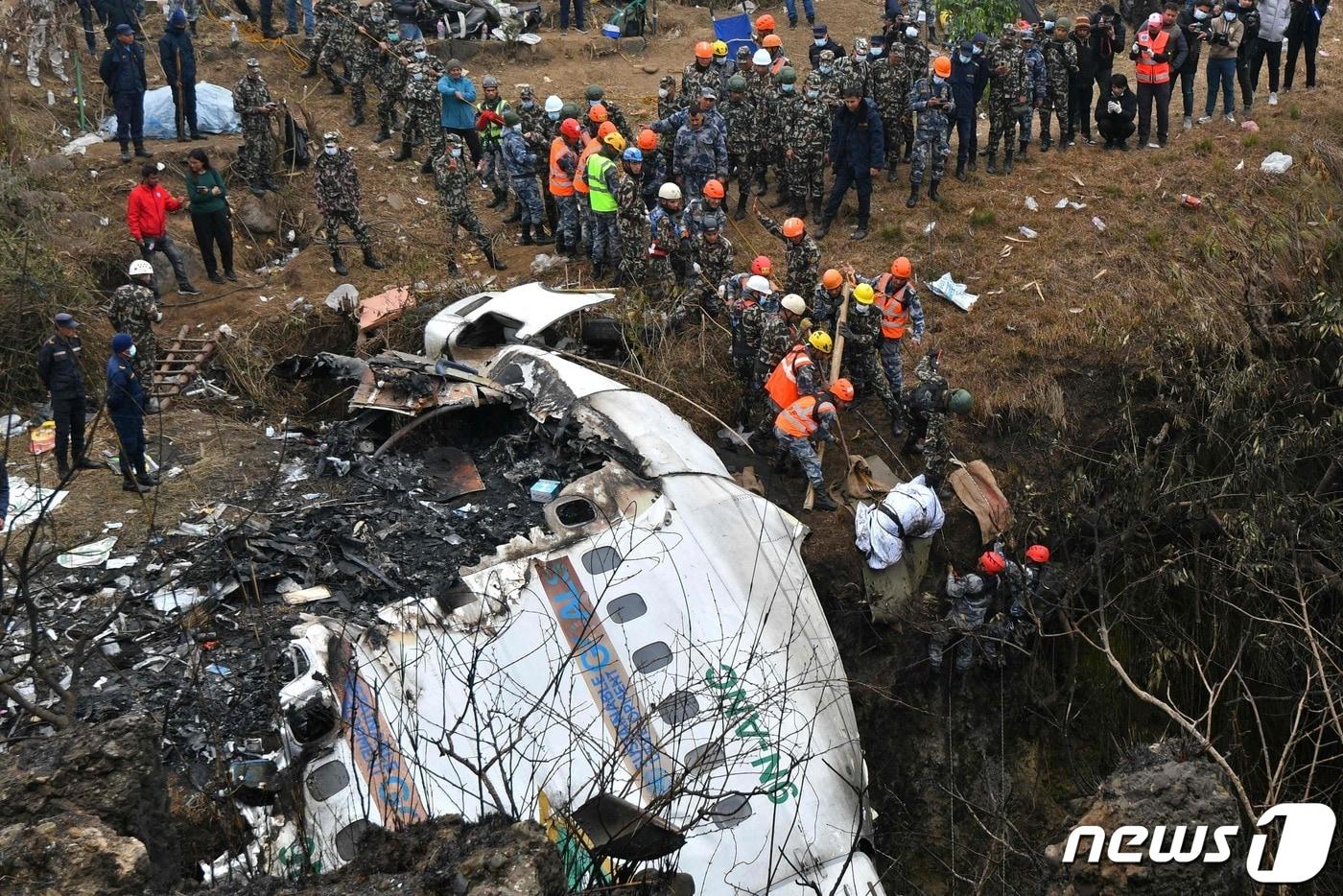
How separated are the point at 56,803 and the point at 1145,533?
329 inches

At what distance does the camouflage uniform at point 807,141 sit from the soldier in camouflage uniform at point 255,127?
6.15m

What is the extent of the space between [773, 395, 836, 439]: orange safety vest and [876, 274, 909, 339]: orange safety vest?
107 cm

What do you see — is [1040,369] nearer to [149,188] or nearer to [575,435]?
[575,435]

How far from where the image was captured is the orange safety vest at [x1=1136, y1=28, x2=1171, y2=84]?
14.5 meters

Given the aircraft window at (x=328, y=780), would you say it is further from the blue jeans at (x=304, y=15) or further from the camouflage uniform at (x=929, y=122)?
the blue jeans at (x=304, y=15)

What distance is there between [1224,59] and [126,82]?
1339 centimetres

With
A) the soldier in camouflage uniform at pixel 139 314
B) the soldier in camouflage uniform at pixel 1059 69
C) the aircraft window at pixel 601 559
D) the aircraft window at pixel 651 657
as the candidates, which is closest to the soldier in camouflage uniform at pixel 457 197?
the soldier in camouflage uniform at pixel 139 314

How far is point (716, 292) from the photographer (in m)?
11.9

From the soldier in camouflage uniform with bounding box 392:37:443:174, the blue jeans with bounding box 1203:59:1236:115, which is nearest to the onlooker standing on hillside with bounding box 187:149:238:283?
the soldier in camouflage uniform with bounding box 392:37:443:174

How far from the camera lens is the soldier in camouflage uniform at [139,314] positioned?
11.0 metres

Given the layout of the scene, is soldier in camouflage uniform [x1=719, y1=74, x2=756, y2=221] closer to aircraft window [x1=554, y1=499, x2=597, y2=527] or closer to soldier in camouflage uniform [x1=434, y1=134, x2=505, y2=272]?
soldier in camouflage uniform [x1=434, y1=134, x2=505, y2=272]

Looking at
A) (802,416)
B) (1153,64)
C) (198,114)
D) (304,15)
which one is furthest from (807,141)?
(304,15)

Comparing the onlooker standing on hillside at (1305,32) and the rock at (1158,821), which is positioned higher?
the onlooker standing on hillside at (1305,32)

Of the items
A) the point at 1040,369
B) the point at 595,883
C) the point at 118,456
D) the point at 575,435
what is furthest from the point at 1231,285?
the point at 118,456
